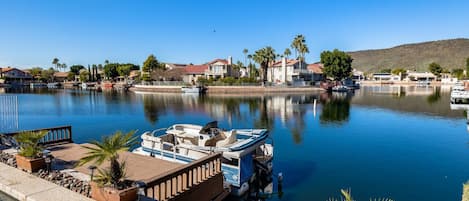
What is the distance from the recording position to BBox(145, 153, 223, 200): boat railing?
583cm

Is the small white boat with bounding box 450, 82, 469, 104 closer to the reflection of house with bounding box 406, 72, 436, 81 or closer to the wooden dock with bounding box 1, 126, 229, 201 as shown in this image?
the wooden dock with bounding box 1, 126, 229, 201

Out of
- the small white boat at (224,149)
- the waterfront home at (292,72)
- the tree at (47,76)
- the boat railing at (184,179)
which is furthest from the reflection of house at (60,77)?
the boat railing at (184,179)

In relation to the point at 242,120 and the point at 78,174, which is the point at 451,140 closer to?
the point at 242,120

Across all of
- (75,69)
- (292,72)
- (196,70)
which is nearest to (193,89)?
(196,70)

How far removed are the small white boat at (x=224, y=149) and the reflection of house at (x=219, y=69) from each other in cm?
6411

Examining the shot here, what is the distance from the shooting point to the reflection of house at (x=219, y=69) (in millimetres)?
75812

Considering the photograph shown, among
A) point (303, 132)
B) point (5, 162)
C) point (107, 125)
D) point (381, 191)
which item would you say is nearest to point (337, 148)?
point (303, 132)

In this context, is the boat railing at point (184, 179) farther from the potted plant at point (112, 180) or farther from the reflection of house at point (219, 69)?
the reflection of house at point (219, 69)

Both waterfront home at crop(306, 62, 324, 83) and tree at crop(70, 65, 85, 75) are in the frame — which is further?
tree at crop(70, 65, 85, 75)

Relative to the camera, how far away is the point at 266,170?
10.8m

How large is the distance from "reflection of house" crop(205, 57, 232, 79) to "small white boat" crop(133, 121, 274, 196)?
210 ft

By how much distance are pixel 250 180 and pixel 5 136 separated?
896cm

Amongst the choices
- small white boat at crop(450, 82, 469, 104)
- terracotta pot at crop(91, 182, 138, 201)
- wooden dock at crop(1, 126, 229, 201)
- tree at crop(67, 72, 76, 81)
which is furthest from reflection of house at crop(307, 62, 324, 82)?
tree at crop(67, 72, 76, 81)

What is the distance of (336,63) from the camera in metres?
74.5
